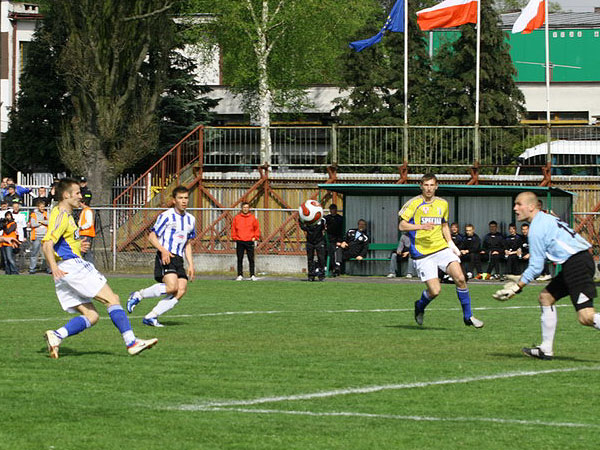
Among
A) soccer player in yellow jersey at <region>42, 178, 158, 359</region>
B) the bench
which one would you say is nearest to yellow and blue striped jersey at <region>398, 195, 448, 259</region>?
soccer player in yellow jersey at <region>42, 178, 158, 359</region>

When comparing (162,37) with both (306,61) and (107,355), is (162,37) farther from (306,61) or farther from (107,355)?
(107,355)

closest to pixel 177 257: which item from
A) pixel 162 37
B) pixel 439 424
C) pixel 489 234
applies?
pixel 439 424

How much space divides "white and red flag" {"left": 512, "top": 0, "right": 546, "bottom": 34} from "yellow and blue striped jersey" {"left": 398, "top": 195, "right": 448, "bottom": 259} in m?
21.7

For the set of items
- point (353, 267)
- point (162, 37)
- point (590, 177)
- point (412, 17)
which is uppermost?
point (412, 17)

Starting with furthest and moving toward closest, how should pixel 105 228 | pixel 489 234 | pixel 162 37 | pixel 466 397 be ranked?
pixel 162 37, pixel 105 228, pixel 489 234, pixel 466 397

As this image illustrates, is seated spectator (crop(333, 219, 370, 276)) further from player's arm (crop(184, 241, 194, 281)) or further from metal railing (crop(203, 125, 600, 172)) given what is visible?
player's arm (crop(184, 241, 194, 281))

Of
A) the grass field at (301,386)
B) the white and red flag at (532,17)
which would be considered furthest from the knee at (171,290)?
the white and red flag at (532,17)

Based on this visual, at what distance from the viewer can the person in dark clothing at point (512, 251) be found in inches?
1133

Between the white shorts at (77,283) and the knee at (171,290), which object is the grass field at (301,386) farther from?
the white shorts at (77,283)

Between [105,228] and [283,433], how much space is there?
82.1 feet

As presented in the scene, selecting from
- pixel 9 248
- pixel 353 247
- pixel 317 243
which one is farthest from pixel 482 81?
→ pixel 9 248

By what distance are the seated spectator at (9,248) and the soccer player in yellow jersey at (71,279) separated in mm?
18866

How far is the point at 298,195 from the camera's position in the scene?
1344 inches

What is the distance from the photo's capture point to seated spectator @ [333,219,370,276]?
98.5 feet
